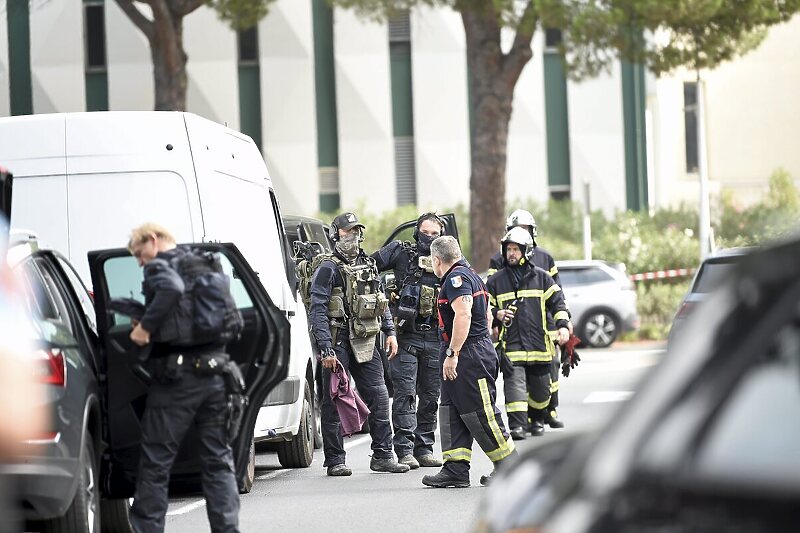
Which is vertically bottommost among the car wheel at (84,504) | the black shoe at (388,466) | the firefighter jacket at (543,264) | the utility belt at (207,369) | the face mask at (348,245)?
the black shoe at (388,466)

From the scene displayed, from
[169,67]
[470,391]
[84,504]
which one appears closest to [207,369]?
[84,504]

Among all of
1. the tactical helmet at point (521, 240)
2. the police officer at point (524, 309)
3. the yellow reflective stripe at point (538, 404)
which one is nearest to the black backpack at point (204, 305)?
the tactical helmet at point (521, 240)

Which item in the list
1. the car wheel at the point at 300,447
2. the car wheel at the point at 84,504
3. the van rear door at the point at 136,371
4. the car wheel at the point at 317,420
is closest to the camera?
the car wheel at the point at 84,504

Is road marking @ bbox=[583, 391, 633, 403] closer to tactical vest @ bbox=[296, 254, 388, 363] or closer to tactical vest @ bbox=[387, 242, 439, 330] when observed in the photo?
tactical vest @ bbox=[387, 242, 439, 330]

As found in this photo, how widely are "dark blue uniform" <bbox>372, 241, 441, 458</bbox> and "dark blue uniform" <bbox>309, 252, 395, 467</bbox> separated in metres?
0.36

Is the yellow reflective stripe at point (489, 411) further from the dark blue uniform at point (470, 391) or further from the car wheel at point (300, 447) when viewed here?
the car wheel at point (300, 447)

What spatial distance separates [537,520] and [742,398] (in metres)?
0.76

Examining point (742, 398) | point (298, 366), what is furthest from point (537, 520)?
point (298, 366)

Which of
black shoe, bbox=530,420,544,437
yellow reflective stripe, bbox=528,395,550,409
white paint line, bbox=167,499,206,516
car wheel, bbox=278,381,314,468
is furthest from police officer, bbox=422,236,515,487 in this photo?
black shoe, bbox=530,420,544,437

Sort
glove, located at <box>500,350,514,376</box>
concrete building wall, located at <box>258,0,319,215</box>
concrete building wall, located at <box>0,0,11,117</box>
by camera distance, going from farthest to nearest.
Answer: concrete building wall, located at <box>258,0,319,215</box> < concrete building wall, located at <box>0,0,11,117</box> < glove, located at <box>500,350,514,376</box>

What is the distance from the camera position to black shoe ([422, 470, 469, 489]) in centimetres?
1127

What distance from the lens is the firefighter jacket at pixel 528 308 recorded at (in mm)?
13906

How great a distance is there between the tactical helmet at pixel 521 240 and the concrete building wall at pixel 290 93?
2334cm

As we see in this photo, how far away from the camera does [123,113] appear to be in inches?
418
